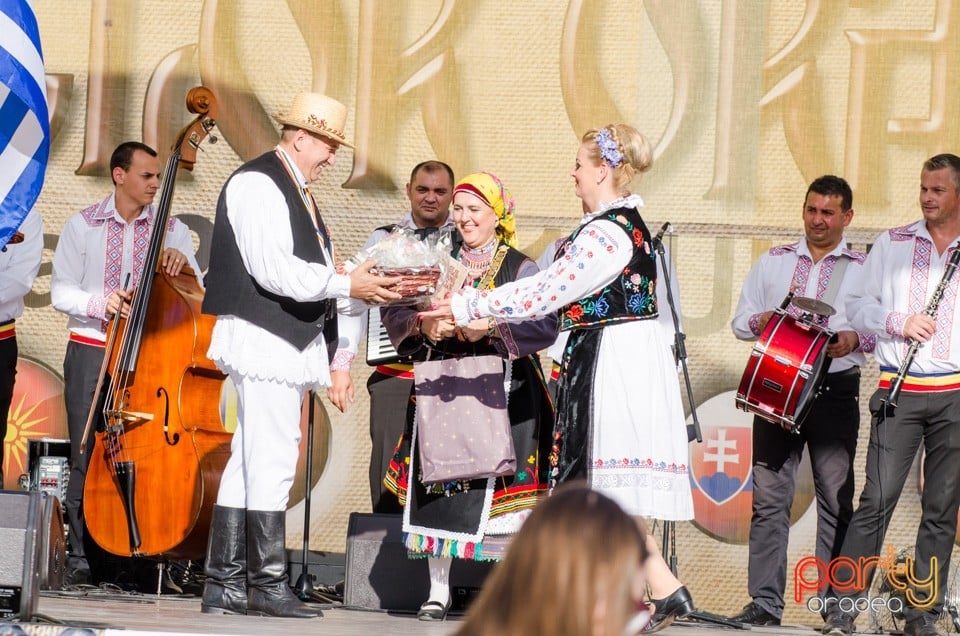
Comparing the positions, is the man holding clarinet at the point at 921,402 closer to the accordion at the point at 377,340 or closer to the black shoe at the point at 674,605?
the black shoe at the point at 674,605

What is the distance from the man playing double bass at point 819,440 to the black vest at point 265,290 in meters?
1.84

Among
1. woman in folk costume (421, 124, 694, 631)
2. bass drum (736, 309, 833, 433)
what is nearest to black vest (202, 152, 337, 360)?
woman in folk costume (421, 124, 694, 631)

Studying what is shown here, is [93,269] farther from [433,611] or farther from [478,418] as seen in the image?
[433,611]

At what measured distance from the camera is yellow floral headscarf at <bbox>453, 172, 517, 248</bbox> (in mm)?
4410

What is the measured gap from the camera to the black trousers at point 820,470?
17.0 ft

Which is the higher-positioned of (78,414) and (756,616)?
(78,414)

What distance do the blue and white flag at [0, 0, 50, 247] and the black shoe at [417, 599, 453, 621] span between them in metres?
1.75

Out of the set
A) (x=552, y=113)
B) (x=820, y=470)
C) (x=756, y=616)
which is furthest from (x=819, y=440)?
(x=552, y=113)

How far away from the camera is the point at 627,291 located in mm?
3939

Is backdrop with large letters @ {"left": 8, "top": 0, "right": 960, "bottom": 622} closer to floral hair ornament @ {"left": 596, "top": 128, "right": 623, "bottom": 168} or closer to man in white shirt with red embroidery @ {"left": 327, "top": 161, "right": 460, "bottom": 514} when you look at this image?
man in white shirt with red embroidery @ {"left": 327, "top": 161, "right": 460, "bottom": 514}

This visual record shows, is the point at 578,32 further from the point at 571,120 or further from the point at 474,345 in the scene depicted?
the point at 474,345

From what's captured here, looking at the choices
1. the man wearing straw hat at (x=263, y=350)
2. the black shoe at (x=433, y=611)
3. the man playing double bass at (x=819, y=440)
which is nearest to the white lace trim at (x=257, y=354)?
the man wearing straw hat at (x=263, y=350)

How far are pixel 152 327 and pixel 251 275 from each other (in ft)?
2.65

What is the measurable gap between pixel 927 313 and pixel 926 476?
59 centimetres
